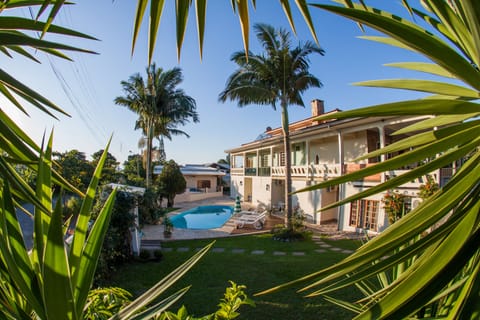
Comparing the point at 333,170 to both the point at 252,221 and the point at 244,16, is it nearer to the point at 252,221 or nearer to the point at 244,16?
the point at 252,221

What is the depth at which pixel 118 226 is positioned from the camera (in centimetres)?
848

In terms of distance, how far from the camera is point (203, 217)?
76.6ft

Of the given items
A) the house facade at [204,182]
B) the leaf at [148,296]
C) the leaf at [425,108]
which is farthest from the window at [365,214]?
the house facade at [204,182]

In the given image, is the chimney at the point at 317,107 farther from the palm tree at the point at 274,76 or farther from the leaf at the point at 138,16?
the leaf at the point at 138,16

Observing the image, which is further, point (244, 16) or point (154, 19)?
point (244, 16)

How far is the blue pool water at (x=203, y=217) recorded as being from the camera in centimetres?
1983

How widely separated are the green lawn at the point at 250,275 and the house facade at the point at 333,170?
282 centimetres

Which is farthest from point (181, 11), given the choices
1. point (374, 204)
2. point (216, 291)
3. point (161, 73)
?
point (161, 73)

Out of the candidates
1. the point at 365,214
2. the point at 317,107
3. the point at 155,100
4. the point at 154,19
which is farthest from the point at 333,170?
the point at 154,19

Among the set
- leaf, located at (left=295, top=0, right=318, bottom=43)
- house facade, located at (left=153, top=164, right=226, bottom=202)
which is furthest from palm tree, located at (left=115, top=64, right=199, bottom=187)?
leaf, located at (left=295, top=0, right=318, bottom=43)

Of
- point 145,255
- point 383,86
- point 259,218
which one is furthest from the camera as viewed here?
point 259,218

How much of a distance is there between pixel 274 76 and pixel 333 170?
23.1 ft

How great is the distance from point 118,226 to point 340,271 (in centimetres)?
900

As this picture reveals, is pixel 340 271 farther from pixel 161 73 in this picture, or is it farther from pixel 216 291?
pixel 161 73
